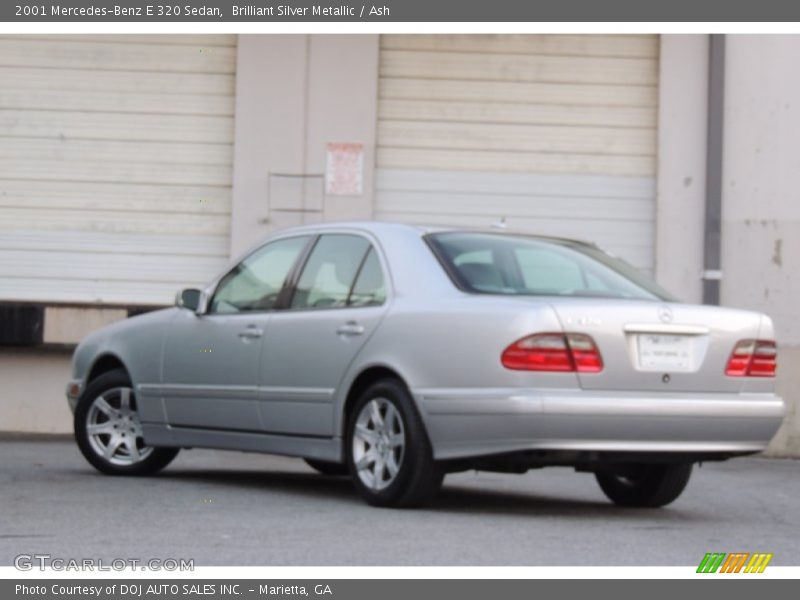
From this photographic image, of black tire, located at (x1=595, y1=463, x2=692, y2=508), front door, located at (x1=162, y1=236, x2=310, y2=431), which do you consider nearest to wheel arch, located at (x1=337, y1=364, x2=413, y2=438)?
front door, located at (x1=162, y1=236, x2=310, y2=431)

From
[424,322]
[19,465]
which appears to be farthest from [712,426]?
[19,465]

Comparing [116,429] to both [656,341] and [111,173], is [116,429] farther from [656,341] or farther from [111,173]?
[111,173]

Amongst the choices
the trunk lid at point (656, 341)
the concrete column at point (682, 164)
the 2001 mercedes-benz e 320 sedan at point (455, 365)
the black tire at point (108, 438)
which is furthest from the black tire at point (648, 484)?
the concrete column at point (682, 164)

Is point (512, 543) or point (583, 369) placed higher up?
point (583, 369)

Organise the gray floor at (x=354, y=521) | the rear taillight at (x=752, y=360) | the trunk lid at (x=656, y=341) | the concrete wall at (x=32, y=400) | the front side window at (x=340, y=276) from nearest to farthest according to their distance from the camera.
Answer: the gray floor at (x=354, y=521), the trunk lid at (x=656, y=341), the rear taillight at (x=752, y=360), the front side window at (x=340, y=276), the concrete wall at (x=32, y=400)

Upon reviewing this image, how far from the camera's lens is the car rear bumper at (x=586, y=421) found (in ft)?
27.6

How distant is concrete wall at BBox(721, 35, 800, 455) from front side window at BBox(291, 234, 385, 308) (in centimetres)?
746

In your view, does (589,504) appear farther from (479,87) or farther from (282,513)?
(479,87)

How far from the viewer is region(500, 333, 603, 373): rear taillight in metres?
8.46

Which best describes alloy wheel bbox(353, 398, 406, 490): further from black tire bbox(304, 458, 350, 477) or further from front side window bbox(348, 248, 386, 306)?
black tire bbox(304, 458, 350, 477)

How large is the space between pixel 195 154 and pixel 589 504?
788cm

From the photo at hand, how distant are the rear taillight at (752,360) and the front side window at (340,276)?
5.82 feet

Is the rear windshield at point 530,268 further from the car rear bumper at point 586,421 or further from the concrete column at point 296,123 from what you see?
the concrete column at point 296,123

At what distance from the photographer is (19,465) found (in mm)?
12141
